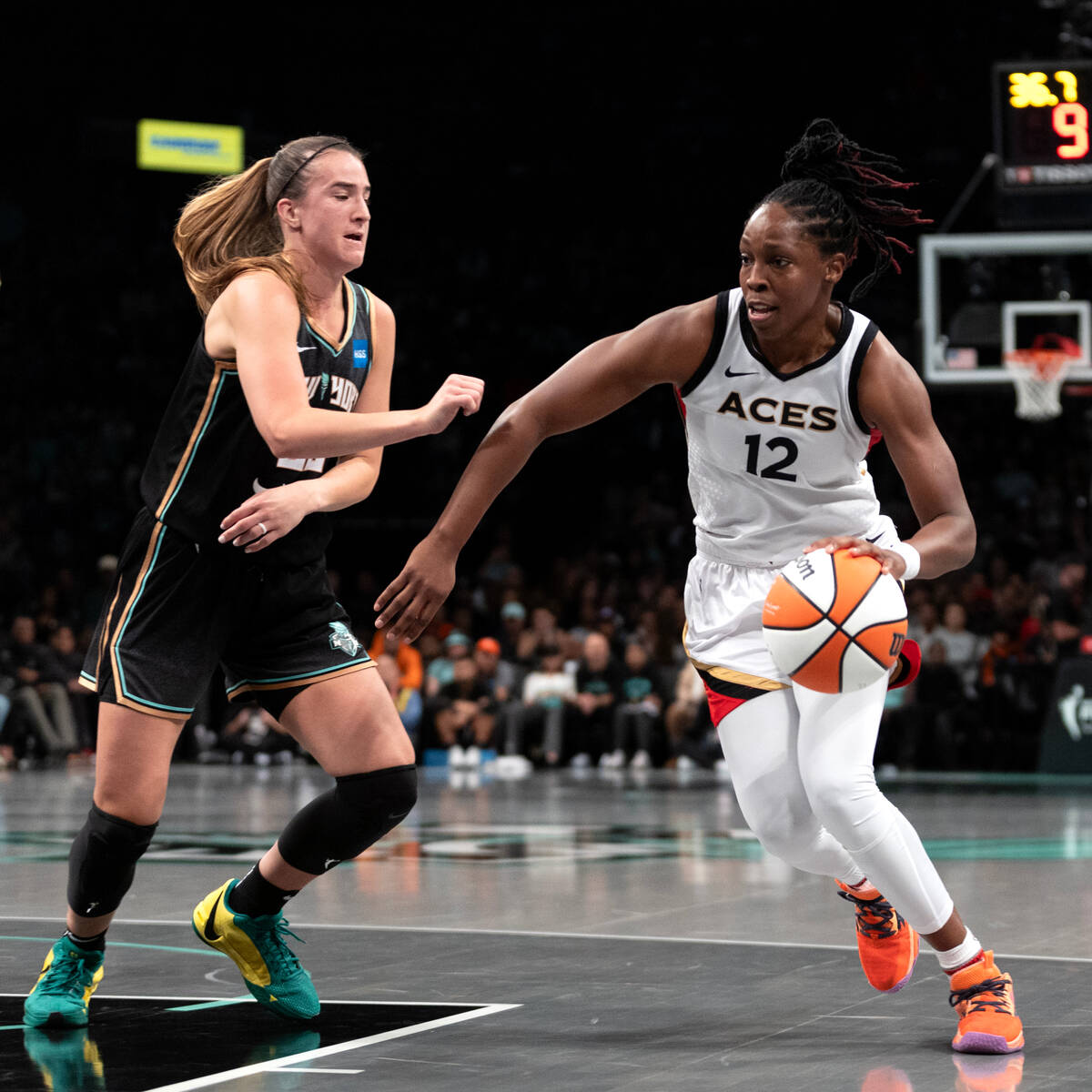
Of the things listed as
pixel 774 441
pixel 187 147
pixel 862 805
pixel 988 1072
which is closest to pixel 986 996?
pixel 988 1072

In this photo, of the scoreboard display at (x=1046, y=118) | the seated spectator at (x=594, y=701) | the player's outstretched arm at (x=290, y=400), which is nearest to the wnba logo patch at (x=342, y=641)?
the player's outstretched arm at (x=290, y=400)

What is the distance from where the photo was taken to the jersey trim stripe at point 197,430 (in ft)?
13.5

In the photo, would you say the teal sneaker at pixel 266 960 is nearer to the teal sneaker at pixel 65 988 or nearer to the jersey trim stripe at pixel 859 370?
the teal sneaker at pixel 65 988

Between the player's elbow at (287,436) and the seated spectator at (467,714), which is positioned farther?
the seated spectator at (467,714)

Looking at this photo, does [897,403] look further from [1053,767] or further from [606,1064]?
[1053,767]

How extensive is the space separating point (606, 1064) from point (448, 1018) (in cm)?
60

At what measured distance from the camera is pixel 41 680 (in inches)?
606

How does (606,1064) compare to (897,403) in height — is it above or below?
below

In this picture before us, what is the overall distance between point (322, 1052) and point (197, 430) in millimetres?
1455

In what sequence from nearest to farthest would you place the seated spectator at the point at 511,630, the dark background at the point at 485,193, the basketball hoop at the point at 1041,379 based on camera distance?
the basketball hoop at the point at 1041,379, the seated spectator at the point at 511,630, the dark background at the point at 485,193

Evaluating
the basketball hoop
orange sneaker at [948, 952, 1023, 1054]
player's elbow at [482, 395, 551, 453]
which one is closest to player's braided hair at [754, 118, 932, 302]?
player's elbow at [482, 395, 551, 453]

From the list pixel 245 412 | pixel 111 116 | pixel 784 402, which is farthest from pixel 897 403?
pixel 111 116

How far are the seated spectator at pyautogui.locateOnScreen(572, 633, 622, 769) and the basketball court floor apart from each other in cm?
495

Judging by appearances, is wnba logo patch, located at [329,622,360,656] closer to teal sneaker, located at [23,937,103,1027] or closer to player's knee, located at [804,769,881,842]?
teal sneaker, located at [23,937,103,1027]
